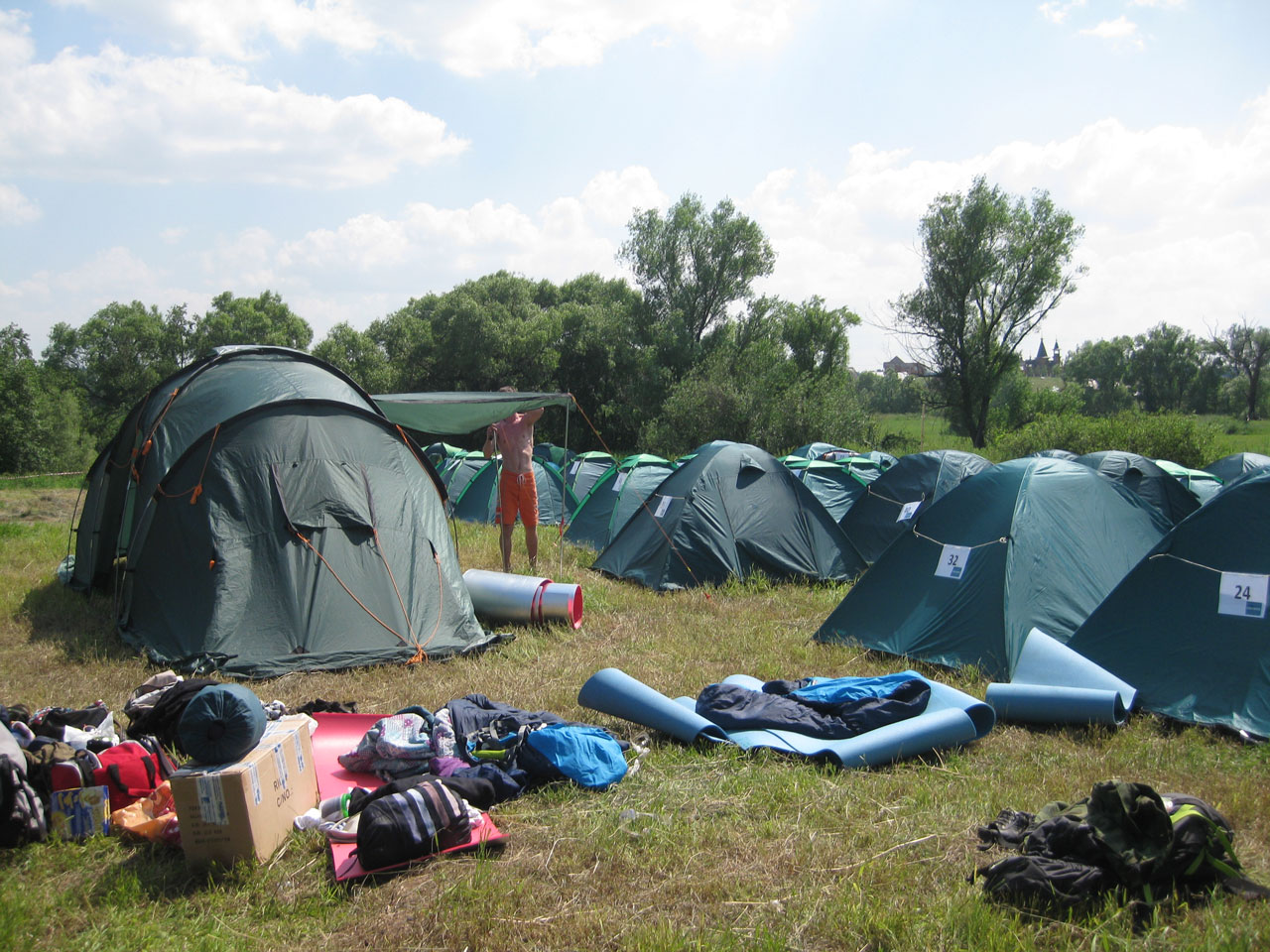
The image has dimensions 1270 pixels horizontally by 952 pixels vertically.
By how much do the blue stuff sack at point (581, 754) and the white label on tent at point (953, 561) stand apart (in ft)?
11.3

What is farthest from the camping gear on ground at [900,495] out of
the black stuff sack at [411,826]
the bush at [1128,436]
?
the bush at [1128,436]

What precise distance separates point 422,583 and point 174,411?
2.83m

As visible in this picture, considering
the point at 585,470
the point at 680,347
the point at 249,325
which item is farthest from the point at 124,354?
the point at 585,470

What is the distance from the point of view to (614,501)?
1270 cm

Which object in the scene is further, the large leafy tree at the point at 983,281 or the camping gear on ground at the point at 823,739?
the large leafy tree at the point at 983,281

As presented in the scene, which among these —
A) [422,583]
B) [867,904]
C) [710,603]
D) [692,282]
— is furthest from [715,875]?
[692,282]

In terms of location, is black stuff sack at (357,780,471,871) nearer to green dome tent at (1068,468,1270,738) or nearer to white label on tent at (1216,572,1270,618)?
green dome tent at (1068,468,1270,738)

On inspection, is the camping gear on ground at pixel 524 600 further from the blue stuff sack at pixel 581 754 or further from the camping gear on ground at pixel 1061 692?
the camping gear on ground at pixel 1061 692

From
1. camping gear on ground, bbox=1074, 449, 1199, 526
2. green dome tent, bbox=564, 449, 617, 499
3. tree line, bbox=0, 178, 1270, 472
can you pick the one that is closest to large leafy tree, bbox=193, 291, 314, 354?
tree line, bbox=0, 178, 1270, 472

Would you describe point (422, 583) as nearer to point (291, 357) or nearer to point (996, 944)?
point (291, 357)

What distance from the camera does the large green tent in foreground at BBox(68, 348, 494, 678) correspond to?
632 cm

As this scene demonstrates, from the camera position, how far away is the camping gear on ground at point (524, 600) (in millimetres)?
7516

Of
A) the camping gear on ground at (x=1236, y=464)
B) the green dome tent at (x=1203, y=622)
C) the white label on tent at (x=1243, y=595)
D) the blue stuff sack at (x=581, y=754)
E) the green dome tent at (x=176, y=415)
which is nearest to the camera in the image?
the blue stuff sack at (x=581, y=754)

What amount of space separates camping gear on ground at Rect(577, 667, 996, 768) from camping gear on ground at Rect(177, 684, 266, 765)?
6.68 ft
